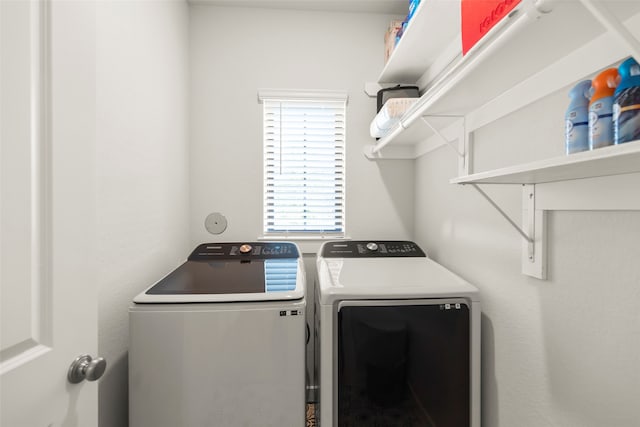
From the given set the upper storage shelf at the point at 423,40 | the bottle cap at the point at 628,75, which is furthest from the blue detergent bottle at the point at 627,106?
the upper storage shelf at the point at 423,40

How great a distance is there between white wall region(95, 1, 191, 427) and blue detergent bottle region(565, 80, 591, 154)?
4.60 ft

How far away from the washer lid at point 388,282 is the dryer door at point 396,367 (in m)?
0.05

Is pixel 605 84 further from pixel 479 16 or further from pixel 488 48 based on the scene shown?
pixel 479 16

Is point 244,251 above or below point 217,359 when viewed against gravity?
above

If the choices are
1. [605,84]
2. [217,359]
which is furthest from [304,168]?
[605,84]

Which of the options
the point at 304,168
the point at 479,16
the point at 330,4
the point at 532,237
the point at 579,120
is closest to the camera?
the point at 579,120

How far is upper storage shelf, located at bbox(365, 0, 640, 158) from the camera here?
626mm

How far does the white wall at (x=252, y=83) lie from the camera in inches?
80.3

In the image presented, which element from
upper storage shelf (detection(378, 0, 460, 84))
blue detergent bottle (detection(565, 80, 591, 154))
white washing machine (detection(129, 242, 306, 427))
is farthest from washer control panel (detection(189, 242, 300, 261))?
blue detergent bottle (detection(565, 80, 591, 154))

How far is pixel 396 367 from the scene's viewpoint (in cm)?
117

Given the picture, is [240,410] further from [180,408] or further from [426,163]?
[426,163]

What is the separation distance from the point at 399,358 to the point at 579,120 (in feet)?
3.26

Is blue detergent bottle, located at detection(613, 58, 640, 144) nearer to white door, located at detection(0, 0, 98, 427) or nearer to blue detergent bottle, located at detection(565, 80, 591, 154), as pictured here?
blue detergent bottle, located at detection(565, 80, 591, 154)

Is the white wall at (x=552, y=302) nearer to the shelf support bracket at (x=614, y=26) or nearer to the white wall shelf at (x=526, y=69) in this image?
the white wall shelf at (x=526, y=69)
